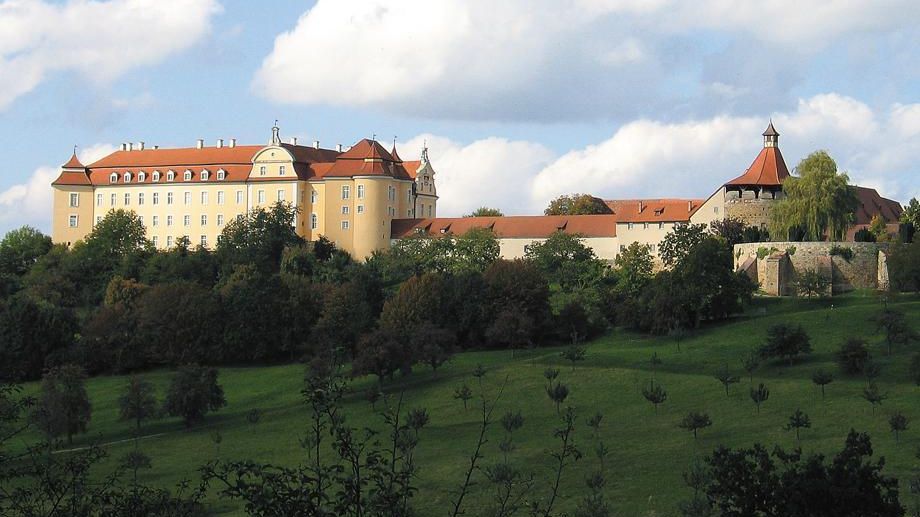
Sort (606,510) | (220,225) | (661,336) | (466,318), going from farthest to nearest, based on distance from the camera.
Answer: (220,225)
(466,318)
(661,336)
(606,510)

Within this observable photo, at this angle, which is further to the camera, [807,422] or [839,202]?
[839,202]

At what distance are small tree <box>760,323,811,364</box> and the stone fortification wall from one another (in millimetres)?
18492

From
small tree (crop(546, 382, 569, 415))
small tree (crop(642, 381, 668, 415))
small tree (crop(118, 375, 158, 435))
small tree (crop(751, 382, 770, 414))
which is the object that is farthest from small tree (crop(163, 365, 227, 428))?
small tree (crop(751, 382, 770, 414))

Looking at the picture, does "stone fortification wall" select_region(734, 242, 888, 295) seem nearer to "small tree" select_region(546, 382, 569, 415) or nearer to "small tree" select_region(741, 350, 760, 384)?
"small tree" select_region(741, 350, 760, 384)

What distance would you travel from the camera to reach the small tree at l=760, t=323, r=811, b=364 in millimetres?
55594

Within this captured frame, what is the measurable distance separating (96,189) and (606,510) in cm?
8150

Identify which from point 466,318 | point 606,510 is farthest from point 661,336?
point 606,510

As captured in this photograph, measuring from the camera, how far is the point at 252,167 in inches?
4077

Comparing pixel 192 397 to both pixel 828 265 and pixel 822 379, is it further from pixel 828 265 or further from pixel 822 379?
pixel 828 265

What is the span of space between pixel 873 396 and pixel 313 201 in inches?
2398

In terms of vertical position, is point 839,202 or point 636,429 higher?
point 839,202

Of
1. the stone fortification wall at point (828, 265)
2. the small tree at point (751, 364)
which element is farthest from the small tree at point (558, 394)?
the stone fortification wall at point (828, 265)

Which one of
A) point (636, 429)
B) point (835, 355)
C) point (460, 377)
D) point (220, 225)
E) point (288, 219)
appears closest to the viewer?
point (636, 429)

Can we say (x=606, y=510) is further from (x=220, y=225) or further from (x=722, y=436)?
(x=220, y=225)
